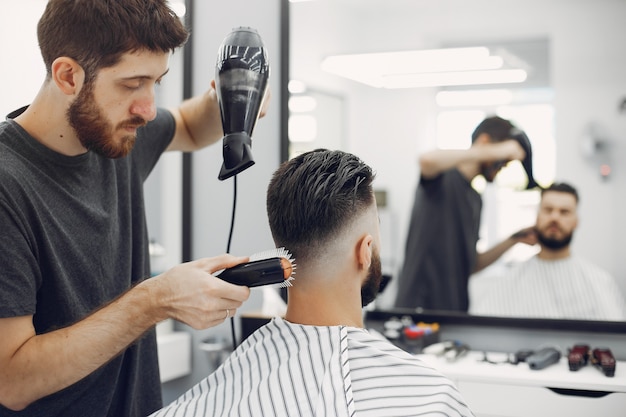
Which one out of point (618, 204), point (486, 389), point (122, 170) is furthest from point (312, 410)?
point (618, 204)

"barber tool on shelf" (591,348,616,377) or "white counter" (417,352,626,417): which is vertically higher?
"barber tool on shelf" (591,348,616,377)

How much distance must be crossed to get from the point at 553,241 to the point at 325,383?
143 centimetres

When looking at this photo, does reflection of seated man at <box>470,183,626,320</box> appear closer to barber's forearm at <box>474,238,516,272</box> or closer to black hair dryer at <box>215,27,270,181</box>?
barber's forearm at <box>474,238,516,272</box>

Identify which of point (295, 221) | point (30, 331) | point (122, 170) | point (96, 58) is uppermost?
point (96, 58)

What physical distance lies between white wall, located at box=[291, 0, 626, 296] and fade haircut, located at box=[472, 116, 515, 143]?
18 cm

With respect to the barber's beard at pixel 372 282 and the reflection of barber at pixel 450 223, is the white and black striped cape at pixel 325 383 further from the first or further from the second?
the reflection of barber at pixel 450 223

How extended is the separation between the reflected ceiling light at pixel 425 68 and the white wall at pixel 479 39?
36 mm

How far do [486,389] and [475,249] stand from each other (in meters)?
0.56

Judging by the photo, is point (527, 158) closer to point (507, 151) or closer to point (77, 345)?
point (507, 151)

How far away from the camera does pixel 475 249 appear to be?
2543 millimetres

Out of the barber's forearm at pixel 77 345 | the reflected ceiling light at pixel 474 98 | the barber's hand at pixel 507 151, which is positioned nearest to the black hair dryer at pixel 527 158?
the barber's hand at pixel 507 151

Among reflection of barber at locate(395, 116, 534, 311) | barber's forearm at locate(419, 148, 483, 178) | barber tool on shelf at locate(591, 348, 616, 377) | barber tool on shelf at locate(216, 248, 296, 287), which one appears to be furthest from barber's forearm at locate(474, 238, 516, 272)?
barber tool on shelf at locate(216, 248, 296, 287)

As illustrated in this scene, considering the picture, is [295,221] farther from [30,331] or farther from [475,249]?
[475,249]

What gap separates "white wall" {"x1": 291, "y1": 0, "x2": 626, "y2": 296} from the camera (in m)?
2.36
